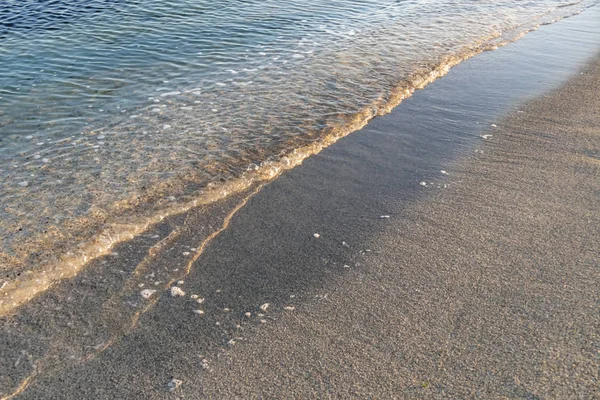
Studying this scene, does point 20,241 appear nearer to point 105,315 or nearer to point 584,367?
point 105,315

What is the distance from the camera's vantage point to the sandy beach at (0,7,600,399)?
317cm

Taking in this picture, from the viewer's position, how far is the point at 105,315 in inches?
148

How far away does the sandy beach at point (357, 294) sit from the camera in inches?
125

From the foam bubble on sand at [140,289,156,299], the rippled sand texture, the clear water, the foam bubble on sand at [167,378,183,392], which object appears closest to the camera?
the foam bubble on sand at [167,378,183,392]

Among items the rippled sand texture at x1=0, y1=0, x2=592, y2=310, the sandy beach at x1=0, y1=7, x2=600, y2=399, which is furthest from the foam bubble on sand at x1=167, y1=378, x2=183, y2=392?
the rippled sand texture at x1=0, y1=0, x2=592, y2=310

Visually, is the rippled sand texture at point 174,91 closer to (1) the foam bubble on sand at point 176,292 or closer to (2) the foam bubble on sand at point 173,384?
(1) the foam bubble on sand at point 176,292

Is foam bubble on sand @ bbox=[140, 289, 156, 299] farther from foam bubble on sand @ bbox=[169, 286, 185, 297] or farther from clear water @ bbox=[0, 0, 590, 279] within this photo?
clear water @ bbox=[0, 0, 590, 279]

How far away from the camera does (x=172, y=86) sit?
8.41 meters

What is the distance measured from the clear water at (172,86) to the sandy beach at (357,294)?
852 mm

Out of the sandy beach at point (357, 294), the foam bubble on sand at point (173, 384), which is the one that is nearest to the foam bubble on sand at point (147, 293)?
the sandy beach at point (357, 294)

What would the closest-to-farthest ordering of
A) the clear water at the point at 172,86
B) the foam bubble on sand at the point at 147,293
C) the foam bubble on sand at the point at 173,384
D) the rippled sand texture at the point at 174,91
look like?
the foam bubble on sand at the point at 173,384
the foam bubble on sand at the point at 147,293
the rippled sand texture at the point at 174,91
the clear water at the point at 172,86

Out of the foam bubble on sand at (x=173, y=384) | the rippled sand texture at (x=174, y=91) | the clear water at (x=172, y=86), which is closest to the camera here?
the foam bubble on sand at (x=173, y=384)

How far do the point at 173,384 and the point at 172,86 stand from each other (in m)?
6.17

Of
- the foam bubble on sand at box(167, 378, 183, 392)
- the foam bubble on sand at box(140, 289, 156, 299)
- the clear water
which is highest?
the clear water
